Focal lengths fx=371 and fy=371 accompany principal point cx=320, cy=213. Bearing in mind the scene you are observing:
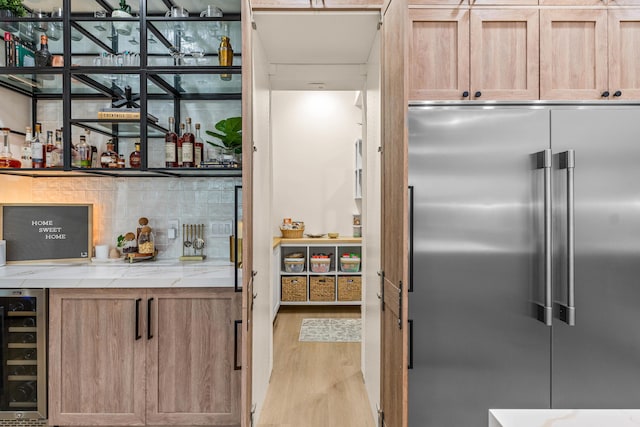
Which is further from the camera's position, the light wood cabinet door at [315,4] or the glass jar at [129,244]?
the glass jar at [129,244]

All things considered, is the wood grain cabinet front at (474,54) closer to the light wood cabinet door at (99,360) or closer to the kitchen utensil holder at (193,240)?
the kitchen utensil holder at (193,240)

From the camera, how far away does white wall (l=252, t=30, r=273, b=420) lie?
6.80ft

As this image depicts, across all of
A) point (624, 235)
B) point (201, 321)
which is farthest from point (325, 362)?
point (624, 235)

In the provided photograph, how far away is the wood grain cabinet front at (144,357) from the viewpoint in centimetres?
207

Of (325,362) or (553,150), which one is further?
(325,362)

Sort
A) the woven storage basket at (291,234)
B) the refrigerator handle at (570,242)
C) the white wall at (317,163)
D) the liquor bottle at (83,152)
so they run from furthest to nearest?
the white wall at (317,163) → the woven storage basket at (291,234) → the liquor bottle at (83,152) → the refrigerator handle at (570,242)

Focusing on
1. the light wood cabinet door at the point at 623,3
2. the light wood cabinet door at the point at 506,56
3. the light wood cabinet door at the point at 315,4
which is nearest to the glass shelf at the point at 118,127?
the light wood cabinet door at the point at 315,4

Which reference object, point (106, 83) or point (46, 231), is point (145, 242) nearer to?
point (46, 231)

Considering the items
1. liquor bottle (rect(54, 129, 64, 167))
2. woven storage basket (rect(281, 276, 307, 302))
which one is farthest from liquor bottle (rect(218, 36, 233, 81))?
woven storage basket (rect(281, 276, 307, 302))

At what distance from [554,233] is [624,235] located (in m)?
0.34

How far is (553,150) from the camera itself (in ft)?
5.92

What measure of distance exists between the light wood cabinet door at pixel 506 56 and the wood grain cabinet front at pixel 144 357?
5.84 feet

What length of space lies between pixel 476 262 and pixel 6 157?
2831 mm

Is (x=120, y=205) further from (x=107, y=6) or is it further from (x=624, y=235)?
(x=624, y=235)
